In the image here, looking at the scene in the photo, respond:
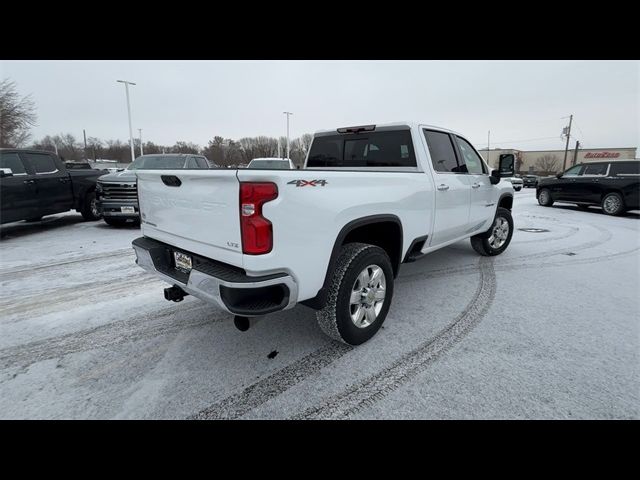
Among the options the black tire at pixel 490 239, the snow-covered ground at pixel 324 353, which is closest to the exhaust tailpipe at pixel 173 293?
the snow-covered ground at pixel 324 353

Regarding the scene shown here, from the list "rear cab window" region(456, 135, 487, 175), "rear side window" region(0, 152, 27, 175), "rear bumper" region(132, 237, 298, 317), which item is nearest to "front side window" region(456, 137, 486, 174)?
"rear cab window" region(456, 135, 487, 175)

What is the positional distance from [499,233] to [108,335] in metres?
5.94

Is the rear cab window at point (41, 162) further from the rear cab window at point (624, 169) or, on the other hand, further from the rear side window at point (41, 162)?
the rear cab window at point (624, 169)

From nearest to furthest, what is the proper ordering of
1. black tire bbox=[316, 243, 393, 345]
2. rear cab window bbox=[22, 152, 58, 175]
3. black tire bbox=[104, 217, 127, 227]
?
black tire bbox=[316, 243, 393, 345]
rear cab window bbox=[22, 152, 58, 175]
black tire bbox=[104, 217, 127, 227]

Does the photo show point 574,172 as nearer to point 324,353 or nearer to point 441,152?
point 441,152

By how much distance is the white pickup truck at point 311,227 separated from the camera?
6.86ft

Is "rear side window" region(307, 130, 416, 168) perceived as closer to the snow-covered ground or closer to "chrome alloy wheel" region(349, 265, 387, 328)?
"chrome alloy wheel" region(349, 265, 387, 328)

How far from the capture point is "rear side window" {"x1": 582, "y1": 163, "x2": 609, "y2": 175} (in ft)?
37.8

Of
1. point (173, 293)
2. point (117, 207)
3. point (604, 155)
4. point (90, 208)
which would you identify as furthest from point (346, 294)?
point (604, 155)

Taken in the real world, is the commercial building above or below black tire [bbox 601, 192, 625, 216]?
above

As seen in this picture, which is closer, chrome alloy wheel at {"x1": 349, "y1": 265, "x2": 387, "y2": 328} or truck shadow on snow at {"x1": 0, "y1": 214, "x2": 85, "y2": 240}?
chrome alloy wheel at {"x1": 349, "y1": 265, "x2": 387, "y2": 328}

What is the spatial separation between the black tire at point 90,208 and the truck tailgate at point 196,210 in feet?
24.2
